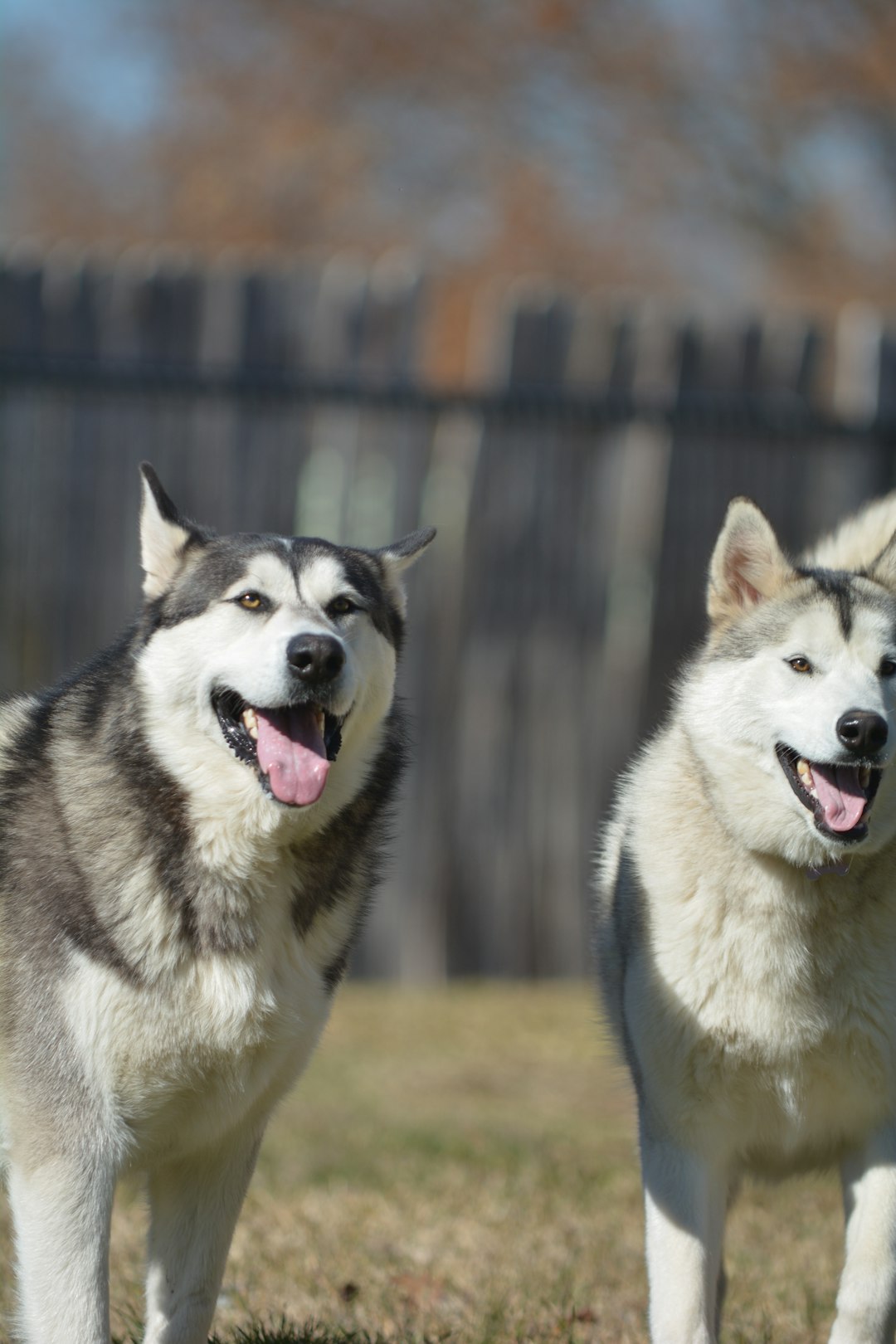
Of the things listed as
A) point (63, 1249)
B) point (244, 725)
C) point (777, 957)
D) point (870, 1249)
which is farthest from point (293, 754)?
point (870, 1249)

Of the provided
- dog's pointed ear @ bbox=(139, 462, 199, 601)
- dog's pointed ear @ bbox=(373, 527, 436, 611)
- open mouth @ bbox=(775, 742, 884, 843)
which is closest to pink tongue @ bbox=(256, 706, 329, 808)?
dog's pointed ear @ bbox=(139, 462, 199, 601)

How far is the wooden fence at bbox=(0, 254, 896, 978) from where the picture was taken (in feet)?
28.3

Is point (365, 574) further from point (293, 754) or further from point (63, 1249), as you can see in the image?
point (63, 1249)

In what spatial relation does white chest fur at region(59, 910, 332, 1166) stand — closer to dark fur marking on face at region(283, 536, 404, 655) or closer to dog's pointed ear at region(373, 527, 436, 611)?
dark fur marking on face at region(283, 536, 404, 655)

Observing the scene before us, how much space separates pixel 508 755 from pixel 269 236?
1216 cm

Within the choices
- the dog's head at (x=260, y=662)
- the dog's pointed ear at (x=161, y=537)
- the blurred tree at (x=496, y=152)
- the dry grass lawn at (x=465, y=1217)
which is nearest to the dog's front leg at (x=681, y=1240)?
the dry grass lawn at (x=465, y=1217)

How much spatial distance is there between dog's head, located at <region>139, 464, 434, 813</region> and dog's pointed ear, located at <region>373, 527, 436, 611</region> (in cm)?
17

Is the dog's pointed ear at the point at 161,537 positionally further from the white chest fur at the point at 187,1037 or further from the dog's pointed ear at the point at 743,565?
the dog's pointed ear at the point at 743,565

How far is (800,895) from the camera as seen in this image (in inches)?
150

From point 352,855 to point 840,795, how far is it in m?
1.20

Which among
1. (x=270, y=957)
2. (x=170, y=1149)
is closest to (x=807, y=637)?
(x=270, y=957)

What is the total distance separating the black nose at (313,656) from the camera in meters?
3.48

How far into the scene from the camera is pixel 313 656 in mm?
3480

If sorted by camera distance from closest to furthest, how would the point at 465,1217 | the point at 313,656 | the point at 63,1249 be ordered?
the point at 63,1249, the point at 313,656, the point at 465,1217
